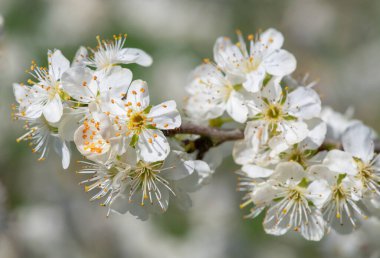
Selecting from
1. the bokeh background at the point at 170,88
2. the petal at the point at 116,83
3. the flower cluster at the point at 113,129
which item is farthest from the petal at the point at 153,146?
the bokeh background at the point at 170,88

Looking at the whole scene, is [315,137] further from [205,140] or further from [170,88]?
[170,88]

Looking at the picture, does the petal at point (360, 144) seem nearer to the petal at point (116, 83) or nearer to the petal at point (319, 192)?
the petal at point (319, 192)

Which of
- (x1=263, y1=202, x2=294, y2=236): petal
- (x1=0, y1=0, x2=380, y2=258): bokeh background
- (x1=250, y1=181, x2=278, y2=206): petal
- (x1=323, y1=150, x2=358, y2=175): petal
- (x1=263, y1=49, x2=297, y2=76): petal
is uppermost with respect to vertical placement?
(x1=263, y1=49, x2=297, y2=76): petal

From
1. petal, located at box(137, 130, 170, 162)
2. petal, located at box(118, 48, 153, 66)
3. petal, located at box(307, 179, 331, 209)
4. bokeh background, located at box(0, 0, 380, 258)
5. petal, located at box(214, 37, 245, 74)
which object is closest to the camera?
petal, located at box(137, 130, 170, 162)

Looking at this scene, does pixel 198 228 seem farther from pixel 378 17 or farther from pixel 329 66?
pixel 378 17

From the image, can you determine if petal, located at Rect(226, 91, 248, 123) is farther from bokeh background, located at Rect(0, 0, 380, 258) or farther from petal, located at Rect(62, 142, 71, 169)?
bokeh background, located at Rect(0, 0, 380, 258)

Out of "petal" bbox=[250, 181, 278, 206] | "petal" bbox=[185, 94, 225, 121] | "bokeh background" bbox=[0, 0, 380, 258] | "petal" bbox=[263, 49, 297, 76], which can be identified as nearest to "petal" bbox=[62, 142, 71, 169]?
"petal" bbox=[185, 94, 225, 121]

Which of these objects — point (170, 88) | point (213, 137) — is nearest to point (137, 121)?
point (213, 137)

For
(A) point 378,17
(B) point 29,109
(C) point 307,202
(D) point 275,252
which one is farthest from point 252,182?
(A) point 378,17
